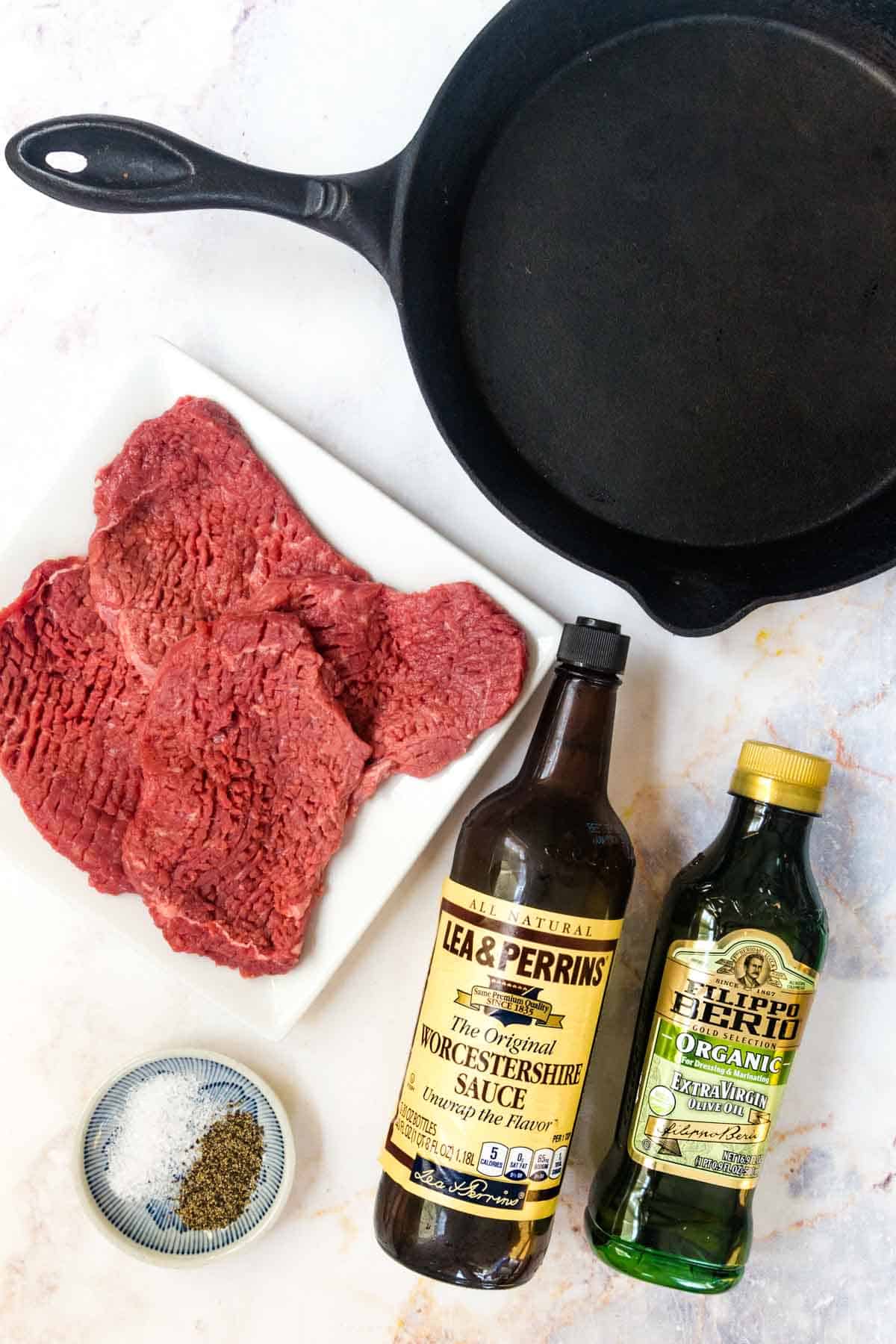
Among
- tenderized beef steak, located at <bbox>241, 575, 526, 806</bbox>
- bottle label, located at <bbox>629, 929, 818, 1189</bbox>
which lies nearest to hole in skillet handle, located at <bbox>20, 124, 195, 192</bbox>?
tenderized beef steak, located at <bbox>241, 575, 526, 806</bbox>

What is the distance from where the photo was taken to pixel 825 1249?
150 centimetres

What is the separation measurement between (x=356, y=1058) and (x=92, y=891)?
1.37 ft

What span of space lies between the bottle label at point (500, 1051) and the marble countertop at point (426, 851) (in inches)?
9.0

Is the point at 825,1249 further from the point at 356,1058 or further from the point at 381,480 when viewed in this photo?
the point at 381,480

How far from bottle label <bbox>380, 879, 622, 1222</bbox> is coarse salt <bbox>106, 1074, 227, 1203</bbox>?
1.04 ft

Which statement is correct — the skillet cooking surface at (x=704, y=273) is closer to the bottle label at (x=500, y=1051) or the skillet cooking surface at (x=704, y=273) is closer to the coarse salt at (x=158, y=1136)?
the bottle label at (x=500, y=1051)

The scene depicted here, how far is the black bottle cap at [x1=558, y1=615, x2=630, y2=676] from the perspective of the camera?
4.10 feet

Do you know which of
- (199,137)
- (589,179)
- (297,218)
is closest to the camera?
(297,218)

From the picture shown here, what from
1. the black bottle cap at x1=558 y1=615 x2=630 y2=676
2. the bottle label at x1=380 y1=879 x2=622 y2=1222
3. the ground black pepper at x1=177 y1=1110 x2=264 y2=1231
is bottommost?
the ground black pepper at x1=177 y1=1110 x2=264 y2=1231

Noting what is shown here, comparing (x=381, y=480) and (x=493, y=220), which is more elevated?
(x=493, y=220)

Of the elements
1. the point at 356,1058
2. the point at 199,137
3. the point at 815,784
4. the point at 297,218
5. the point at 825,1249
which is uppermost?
the point at 199,137

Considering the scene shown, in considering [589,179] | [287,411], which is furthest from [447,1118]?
[589,179]

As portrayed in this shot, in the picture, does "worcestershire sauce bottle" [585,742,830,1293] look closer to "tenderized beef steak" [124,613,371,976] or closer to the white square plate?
the white square plate

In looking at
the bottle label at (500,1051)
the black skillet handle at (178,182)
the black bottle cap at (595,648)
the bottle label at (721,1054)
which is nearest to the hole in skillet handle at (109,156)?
the black skillet handle at (178,182)
